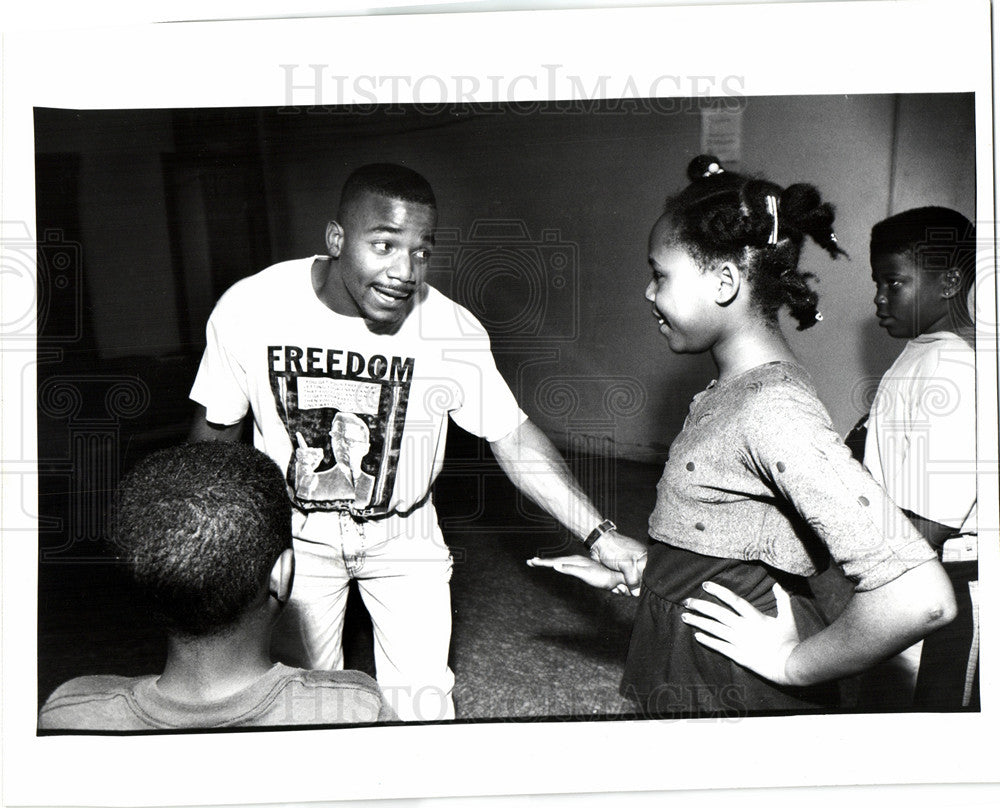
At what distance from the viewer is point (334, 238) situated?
42.9 inches

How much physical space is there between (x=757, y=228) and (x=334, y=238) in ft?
1.64

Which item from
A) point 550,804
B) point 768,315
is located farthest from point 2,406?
point 768,315

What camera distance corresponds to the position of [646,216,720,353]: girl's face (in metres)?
1.07

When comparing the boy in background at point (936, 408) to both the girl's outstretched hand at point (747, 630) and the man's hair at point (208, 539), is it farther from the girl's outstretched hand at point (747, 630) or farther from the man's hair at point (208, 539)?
the man's hair at point (208, 539)

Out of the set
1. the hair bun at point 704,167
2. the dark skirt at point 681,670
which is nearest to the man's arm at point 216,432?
the dark skirt at point 681,670

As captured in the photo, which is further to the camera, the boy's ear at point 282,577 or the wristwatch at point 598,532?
the wristwatch at point 598,532

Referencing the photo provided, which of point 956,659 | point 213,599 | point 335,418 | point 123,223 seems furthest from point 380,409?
point 956,659

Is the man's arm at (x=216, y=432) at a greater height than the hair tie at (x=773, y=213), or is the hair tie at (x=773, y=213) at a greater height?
the hair tie at (x=773, y=213)

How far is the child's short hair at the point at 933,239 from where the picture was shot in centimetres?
113

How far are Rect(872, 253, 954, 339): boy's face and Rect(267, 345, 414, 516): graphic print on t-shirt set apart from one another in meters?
0.59

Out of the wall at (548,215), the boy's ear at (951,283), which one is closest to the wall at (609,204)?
the wall at (548,215)

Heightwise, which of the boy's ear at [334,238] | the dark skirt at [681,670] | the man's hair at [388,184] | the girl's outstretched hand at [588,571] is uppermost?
the man's hair at [388,184]

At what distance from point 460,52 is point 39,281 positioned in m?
0.59

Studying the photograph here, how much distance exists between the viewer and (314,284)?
1.10m
